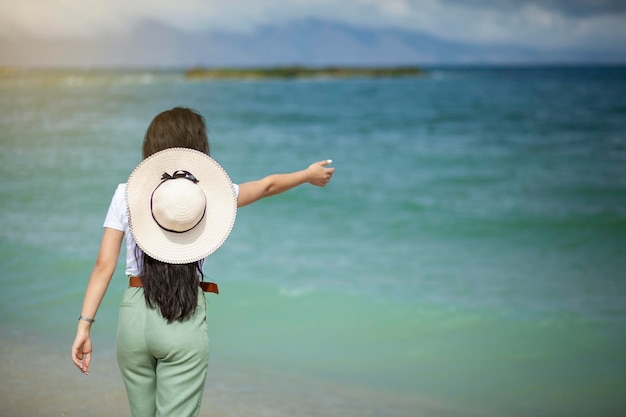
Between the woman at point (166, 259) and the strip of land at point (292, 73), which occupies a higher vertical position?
the strip of land at point (292, 73)

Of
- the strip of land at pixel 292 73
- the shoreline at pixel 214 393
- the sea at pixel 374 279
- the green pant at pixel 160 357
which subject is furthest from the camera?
the strip of land at pixel 292 73

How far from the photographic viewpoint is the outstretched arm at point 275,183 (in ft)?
7.04

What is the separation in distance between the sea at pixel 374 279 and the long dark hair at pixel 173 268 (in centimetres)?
136

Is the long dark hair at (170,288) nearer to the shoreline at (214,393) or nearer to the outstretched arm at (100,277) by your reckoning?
the outstretched arm at (100,277)

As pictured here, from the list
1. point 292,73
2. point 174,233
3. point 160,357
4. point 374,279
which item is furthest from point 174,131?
point 292,73

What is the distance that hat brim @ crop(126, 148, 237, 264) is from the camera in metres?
1.94

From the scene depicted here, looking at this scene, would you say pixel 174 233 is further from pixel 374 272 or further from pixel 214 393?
pixel 374 272

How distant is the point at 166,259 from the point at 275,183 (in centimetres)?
43

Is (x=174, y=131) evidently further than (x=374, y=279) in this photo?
No

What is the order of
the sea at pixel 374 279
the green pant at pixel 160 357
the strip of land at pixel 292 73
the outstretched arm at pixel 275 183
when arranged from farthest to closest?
the strip of land at pixel 292 73 < the sea at pixel 374 279 < the outstretched arm at pixel 275 183 < the green pant at pixel 160 357

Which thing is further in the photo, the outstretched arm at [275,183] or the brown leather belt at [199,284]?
the outstretched arm at [275,183]

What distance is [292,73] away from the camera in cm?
4784

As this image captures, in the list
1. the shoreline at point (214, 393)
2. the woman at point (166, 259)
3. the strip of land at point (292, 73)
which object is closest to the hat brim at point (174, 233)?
the woman at point (166, 259)

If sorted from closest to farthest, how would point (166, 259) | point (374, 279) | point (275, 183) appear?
point (166, 259), point (275, 183), point (374, 279)
